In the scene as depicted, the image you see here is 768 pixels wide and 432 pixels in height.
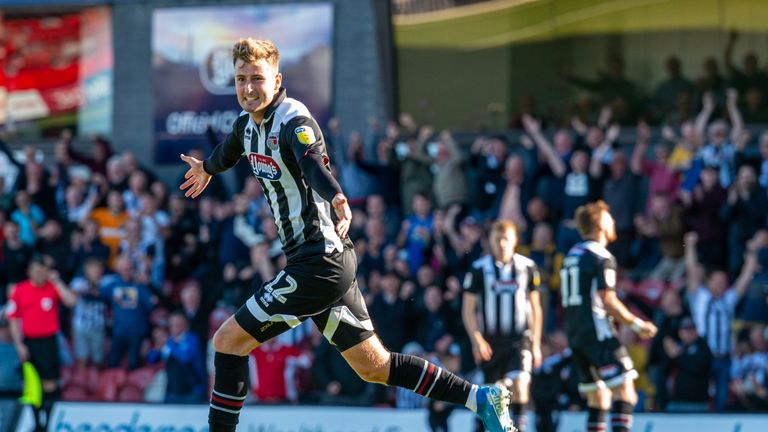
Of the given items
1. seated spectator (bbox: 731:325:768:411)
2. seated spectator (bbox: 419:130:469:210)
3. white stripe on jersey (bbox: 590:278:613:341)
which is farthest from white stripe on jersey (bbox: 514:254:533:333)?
seated spectator (bbox: 419:130:469:210)

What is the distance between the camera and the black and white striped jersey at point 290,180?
6.90 metres

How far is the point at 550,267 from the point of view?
44.5 ft

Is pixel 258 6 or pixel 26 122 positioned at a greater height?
pixel 258 6

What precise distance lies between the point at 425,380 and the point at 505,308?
3.72 metres

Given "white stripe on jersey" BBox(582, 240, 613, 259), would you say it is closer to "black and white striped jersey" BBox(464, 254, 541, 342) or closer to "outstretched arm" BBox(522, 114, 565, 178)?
"black and white striped jersey" BBox(464, 254, 541, 342)

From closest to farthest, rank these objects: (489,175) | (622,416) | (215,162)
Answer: (215,162), (622,416), (489,175)

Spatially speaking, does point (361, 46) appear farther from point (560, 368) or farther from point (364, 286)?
point (560, 368)

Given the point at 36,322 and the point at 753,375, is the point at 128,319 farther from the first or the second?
the point at 753,375

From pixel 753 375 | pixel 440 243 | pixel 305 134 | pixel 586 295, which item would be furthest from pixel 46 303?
pixel 305 134

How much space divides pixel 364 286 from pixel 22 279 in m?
4.16

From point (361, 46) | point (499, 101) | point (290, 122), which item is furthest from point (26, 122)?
point (290, 122)

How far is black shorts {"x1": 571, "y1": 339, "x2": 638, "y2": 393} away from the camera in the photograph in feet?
32.5

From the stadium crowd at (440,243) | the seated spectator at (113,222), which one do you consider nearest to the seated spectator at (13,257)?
the stadium crowd at (440,243)

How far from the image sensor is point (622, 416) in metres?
9.77
